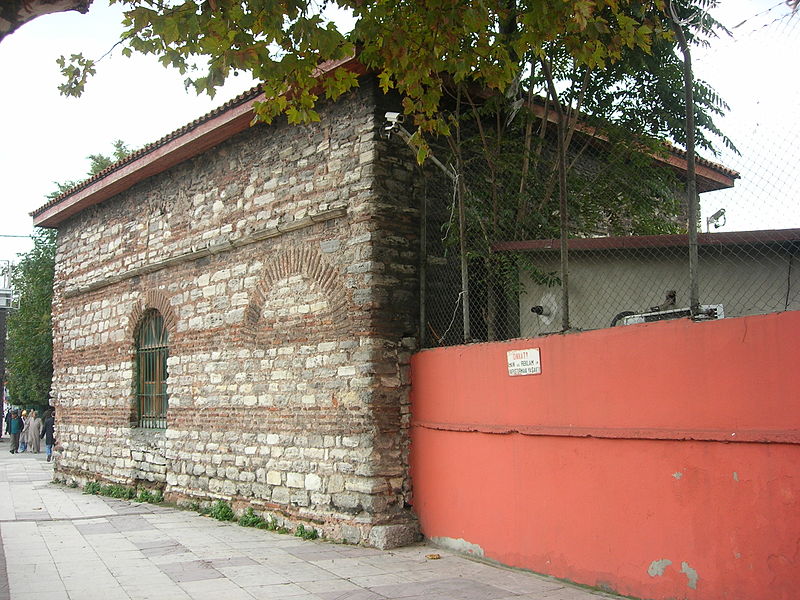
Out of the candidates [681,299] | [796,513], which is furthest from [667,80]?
[796,513]

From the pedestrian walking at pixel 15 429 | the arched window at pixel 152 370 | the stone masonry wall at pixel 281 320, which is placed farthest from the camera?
the pedestrian walking at pixel 15 429

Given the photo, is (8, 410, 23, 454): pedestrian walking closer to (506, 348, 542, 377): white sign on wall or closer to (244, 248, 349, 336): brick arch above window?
(244, 248, 349, 336): brick arch above window

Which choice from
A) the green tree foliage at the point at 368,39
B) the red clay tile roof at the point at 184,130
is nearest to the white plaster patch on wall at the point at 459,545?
the green tree foliage at the point at 368,39

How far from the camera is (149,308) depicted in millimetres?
10828

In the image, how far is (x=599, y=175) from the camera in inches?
327

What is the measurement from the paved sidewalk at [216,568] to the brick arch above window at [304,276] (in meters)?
2.18

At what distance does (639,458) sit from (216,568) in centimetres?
354

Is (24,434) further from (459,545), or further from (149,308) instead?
(459,545)

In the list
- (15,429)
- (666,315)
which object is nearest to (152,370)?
(666,315)

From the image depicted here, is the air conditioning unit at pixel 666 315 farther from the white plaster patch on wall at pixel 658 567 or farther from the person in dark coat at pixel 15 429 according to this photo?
the person in dark coat at pixel 15 429

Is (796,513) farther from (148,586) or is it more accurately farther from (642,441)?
(148,586)

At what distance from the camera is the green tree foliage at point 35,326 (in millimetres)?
25469

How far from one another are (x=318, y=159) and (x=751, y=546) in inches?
213

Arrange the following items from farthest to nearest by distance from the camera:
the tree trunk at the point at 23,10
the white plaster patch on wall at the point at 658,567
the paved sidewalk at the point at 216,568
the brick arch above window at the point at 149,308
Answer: the brick arch above window at the point at 149,308 → the paved sidewalk at the point at 216,568 → the white plaster patch on wall at the point at 658,567 → the tree trunk at the point at 23,10
